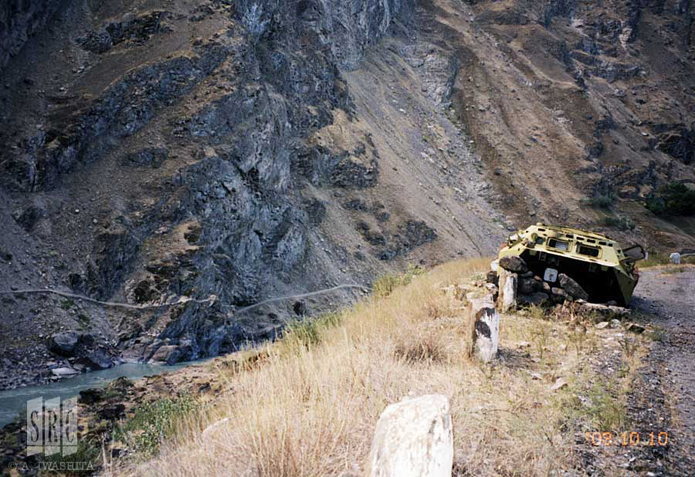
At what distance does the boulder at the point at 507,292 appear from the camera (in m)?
9.14

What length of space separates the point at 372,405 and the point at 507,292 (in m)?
5.71

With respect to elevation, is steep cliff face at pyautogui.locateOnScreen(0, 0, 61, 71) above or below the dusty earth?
above

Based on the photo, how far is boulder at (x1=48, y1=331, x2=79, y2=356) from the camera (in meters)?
15.3

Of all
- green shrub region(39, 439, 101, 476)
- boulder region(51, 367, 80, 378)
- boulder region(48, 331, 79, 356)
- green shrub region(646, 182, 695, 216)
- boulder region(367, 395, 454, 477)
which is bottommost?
green shrub region(646, 182, 695, 216)

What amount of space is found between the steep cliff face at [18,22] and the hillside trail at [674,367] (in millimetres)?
27039

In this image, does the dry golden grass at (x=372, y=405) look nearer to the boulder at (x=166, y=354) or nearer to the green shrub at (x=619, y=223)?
the boulder at (x=166, y=354)

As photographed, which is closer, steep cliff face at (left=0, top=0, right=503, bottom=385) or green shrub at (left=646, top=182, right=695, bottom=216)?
steep cliff face at (left=0, top=0, right=503, bottom=385)

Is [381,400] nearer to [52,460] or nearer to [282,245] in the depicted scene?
[52,460]

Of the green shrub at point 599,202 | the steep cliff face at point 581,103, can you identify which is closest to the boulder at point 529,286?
the steep cliff face at point 581,103

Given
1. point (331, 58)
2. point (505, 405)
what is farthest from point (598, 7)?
point (505, 405)

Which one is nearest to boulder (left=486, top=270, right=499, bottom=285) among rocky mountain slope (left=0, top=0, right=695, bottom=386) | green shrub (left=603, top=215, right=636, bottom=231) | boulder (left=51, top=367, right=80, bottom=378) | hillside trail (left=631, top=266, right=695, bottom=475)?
hillside trail (left=631, top=266, right=695, bottom=475)

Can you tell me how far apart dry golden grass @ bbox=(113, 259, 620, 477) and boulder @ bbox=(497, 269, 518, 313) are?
5.85 ft

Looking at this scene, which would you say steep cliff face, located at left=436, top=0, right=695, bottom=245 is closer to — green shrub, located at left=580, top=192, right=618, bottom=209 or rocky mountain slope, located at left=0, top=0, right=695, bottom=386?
green shrub, located at left=580, top=192, right=618, bottom=209
